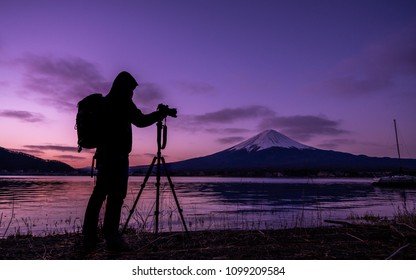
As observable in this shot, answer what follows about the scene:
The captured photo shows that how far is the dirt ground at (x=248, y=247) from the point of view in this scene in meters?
4.97

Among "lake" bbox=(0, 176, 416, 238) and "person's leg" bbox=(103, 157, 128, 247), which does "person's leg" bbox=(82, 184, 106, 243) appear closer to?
"person's leg" bbox=(103, 157, 128, 247)

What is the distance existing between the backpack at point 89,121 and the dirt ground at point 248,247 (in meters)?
1.57

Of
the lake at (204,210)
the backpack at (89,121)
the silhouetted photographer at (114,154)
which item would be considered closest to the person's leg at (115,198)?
the silhouetted photographer at (114,154)

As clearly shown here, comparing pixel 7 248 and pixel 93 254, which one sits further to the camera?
pixel 7 248

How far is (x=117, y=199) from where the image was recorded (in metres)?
5.40

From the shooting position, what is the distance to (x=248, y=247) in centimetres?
565

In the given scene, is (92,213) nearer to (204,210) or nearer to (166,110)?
(166,110)

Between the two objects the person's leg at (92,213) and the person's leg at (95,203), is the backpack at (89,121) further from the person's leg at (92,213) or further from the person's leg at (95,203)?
the person's leg at (92,213)

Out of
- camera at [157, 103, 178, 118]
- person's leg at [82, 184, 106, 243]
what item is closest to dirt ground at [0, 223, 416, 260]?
person's leg at [82, 184, 106, 243]
